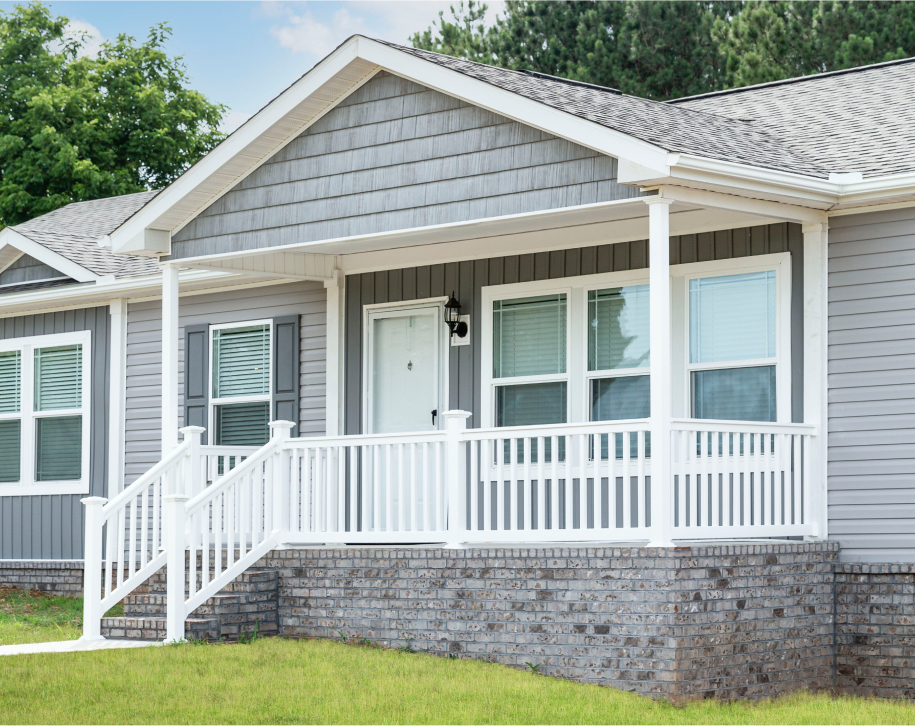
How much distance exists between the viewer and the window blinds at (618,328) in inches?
424

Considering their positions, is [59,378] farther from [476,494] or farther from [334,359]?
[476,494]

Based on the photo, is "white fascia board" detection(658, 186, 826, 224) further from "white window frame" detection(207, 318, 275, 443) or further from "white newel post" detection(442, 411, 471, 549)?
"white window frame" detection(207, 318, 275, 443)

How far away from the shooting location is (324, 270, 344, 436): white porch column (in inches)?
498

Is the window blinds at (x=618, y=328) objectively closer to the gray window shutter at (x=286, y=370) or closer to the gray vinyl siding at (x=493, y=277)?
the gray vinyl siding at (x=493, y=277)

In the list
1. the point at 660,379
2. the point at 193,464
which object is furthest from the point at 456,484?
the point at 193,464

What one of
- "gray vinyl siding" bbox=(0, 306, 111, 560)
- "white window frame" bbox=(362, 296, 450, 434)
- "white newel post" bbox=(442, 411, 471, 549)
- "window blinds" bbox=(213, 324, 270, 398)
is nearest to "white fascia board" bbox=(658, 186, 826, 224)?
"white newel post" bbox=(442, 411, 471, 549)

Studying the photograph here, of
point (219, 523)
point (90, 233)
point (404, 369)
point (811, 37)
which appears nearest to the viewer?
point (219, 523)

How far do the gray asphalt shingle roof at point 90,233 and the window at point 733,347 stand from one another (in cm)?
552

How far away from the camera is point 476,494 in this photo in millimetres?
9617

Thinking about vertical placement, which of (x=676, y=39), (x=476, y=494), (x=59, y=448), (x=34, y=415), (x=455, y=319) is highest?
(x=676, y=39)

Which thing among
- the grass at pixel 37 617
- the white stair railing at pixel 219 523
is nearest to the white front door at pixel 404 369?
the white stair railing at pixel 219 523

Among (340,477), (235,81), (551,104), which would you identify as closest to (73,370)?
(340,477)

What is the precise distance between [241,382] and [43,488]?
2.82 meters

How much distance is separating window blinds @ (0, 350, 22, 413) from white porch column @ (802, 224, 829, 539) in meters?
9.01
